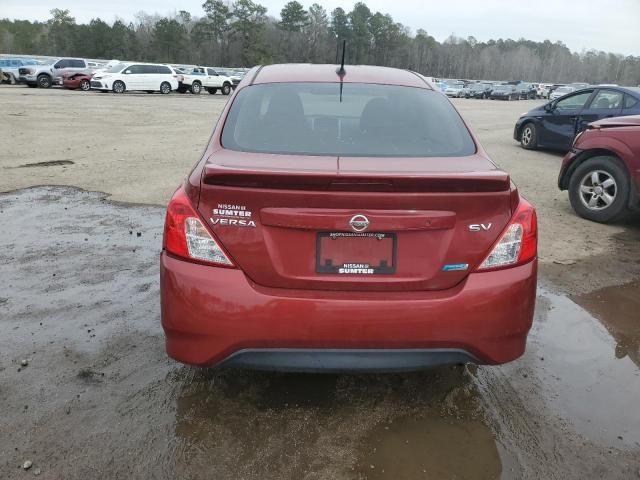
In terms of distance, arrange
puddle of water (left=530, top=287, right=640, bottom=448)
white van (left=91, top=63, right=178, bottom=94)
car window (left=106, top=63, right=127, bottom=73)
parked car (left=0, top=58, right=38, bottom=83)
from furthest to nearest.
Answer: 1. parked car (left=0, top=58, right=38, bottom=83)
2. car window (left=106, top=63, right=127, bottom=73)
3. white van (left=91, top=63, right=178, bottom=94)
4. puddle of water (left=530, top=287, right=640, bottom=448)

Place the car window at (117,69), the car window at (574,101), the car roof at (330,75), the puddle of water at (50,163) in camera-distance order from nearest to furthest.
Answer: the car roof at (330,75), the puddle of water at (50,163), the car window at (574,101), the car window at (117,69)

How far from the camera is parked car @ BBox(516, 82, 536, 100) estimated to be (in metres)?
61.8

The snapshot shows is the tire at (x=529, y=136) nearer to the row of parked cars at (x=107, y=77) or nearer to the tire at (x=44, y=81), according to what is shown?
the row of parked cars at (x=107, y=77)

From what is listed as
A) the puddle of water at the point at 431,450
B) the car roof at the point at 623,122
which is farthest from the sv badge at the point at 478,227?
the car roof at the point at 623,122

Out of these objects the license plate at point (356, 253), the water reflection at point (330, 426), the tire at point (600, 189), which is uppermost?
the license plate at point (356, 253)

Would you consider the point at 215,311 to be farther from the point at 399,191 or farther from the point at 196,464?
the point at 399,191

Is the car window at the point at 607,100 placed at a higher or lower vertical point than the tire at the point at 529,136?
higher

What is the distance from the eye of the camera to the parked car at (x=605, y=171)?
6.22 metres

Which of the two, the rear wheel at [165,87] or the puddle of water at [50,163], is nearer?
the puddle of water at [50,163]

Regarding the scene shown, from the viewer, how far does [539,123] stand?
511 inches

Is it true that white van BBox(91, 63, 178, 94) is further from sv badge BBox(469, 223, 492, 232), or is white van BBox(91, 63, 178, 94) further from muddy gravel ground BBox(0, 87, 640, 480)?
sv badge BBox(469, 223, 492, 232)

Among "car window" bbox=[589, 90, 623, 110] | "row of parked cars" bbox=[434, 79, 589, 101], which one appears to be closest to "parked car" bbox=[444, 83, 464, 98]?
"row of parked cars" bbox=[434, 79, 589, 101]

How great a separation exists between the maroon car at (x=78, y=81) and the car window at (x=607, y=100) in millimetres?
29716

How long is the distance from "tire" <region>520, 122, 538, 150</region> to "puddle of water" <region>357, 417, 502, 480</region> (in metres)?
11.7
